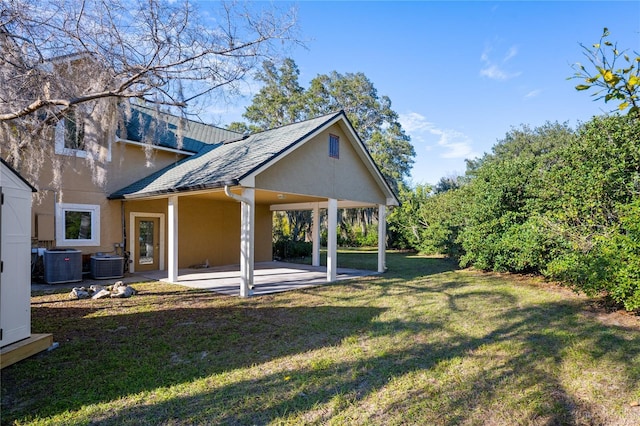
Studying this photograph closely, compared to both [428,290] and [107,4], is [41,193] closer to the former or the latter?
[107,4]

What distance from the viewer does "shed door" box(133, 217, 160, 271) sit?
1223 centimetres

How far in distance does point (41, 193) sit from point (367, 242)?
69.6 ft

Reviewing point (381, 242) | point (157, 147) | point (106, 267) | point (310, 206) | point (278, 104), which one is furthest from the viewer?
point (278, 104)

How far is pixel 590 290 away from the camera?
6707mm

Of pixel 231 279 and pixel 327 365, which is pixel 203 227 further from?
pixel 327 365

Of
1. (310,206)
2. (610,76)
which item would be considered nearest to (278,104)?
(310,206)

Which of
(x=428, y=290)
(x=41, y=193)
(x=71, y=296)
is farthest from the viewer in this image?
(x=41, y=193)

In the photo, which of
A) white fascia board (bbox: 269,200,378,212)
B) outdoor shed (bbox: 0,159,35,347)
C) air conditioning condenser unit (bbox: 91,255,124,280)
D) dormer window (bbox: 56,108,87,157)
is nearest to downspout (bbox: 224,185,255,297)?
dormer window (bbox: 56,108,87,157)

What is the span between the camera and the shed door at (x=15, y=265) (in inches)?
163

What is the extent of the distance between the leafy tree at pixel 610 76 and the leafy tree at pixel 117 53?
6401 millimetres

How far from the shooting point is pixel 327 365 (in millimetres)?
4312

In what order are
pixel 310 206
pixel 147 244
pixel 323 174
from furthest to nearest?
1. pixel 310 206
2. pixel 147 244
3. pixel 323 174

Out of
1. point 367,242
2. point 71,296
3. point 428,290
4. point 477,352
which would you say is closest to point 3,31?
point 71,296

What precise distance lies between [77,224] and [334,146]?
8144 mm
